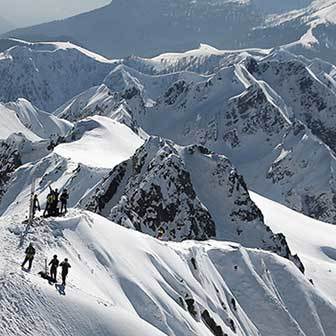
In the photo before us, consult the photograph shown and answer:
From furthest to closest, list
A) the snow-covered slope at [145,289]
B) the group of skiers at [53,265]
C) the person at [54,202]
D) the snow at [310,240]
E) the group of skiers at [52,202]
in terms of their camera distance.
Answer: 1. the snow at [310,240]
2. the group of skiers at [52,202]
3. the person at [54,202]
4. the group of skiers at [53,265]
5. the snow-covered slope at [145,289]

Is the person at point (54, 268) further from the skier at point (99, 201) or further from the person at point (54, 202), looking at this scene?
the skier at point (99, 201)

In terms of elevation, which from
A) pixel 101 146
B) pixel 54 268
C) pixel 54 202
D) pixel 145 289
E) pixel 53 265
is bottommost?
pixel 101 146

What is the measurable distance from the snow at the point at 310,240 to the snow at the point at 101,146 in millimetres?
31585

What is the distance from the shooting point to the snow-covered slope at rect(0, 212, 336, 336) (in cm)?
4259

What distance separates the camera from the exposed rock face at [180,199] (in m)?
108

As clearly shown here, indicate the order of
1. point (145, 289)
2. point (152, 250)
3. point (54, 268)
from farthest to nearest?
point (152, 250)
point (145, 289)
point (54, 268)

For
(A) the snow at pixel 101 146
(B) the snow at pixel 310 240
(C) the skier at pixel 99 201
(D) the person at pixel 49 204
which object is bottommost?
(B) the snow at pixel 310 240

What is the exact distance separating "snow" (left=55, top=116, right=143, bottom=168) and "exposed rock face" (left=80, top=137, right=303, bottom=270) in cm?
1551

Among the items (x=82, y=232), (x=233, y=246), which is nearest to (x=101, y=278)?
(x=82, y=232)

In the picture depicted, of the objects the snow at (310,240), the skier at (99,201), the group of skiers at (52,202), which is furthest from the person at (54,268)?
the snow at (310,240)

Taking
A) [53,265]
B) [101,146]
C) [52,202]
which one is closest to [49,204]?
[52,202]

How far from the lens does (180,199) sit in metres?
113

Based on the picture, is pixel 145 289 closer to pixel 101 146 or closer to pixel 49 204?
pixel 49 204

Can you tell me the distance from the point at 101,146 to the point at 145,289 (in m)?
112
